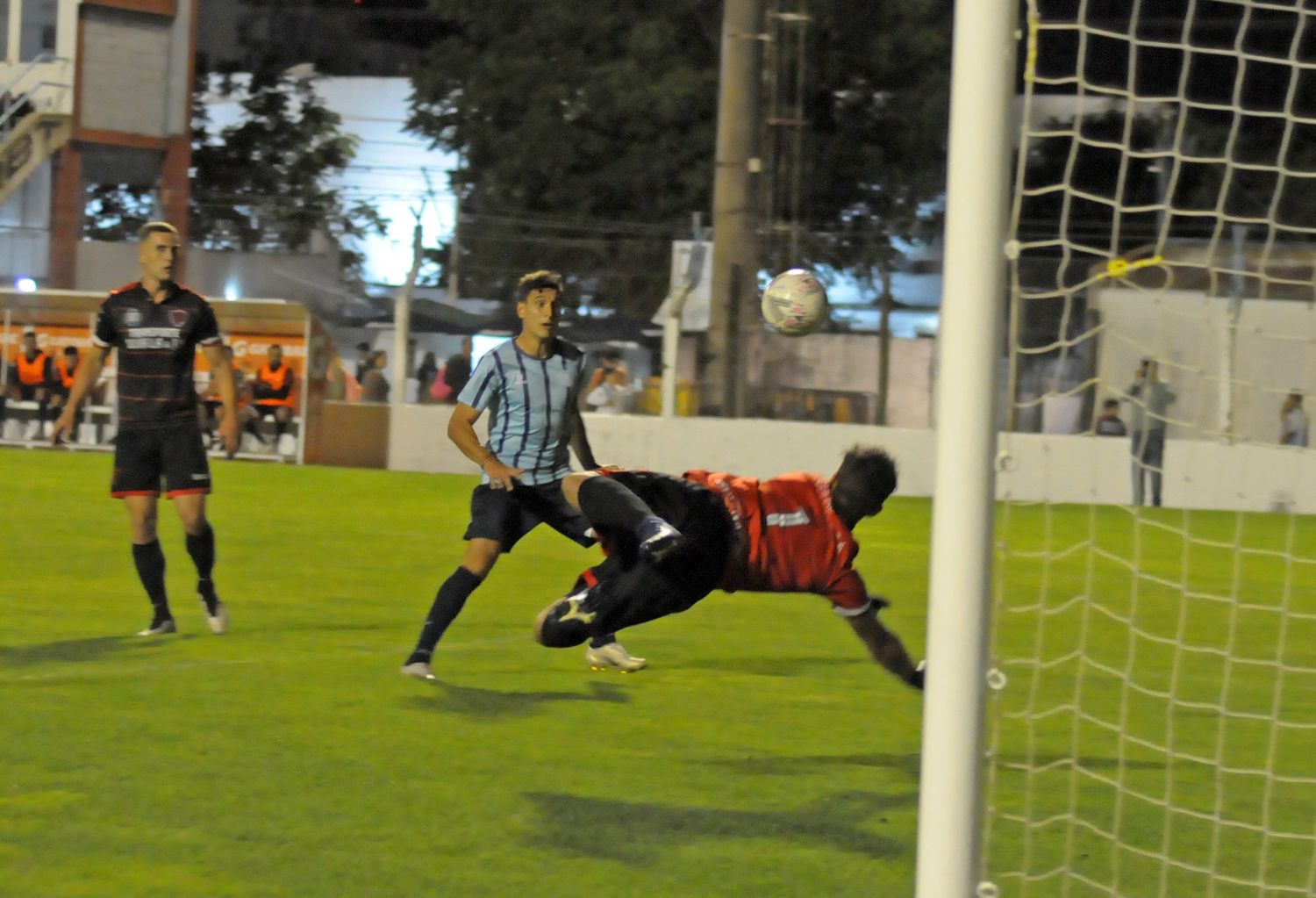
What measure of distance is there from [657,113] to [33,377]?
13.7 metres

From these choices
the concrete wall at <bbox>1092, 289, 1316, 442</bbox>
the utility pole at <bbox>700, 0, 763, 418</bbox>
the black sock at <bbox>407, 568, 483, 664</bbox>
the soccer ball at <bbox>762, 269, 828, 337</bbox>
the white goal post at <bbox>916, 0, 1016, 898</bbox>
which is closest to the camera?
the white goal post at <bbox>916, 0, 1016, 898</bbox>

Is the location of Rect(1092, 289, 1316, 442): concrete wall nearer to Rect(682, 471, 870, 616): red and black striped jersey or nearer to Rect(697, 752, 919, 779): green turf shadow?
Rect(682, 471, 870, 616): red and black striped jersey

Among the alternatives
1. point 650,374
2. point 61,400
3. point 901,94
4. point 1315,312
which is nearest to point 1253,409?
point 1315,312

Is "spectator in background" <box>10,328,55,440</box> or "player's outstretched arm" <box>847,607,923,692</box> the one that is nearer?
"player's outstretched arm" <box>847,607,923,692</box>

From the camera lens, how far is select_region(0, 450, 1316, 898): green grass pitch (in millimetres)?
4645

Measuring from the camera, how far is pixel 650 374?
22391 millimetres

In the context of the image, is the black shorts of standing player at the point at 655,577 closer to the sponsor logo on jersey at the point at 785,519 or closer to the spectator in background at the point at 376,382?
the sponsor logo on jersey at the point at 785,519

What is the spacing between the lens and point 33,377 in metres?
23.5

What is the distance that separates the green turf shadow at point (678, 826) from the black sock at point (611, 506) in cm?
91

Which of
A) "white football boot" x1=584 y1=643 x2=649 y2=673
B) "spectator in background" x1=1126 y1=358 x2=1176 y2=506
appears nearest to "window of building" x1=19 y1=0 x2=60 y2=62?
"spectator in background" x1=1126 y1=358 x2=1176 y2=506

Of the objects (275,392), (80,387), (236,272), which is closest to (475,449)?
(80,387)

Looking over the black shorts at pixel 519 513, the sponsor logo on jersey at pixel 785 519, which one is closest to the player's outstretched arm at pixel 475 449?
the black shorts at pixel 519 513

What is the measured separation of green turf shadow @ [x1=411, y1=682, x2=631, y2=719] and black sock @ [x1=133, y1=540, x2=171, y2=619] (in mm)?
1764

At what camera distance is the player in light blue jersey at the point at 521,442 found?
726 centimetres
